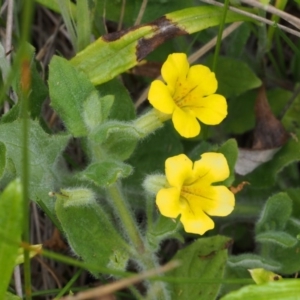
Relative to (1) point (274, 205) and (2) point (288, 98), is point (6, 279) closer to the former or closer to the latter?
(1) point (274, 205)

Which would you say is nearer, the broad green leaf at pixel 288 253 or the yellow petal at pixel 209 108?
the yellow petal at pixel 209 108

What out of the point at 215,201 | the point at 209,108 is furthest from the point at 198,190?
the point at 209,108

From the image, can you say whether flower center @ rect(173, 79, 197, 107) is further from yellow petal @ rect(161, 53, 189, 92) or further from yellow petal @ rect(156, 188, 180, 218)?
yellow petal @ rect(156, 188, 180, 218)

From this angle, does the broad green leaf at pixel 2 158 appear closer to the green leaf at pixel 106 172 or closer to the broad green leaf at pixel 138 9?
the green leaf at pixel 106 172

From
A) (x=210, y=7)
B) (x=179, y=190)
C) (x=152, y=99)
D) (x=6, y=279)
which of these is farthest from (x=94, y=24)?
(x=6, y=279)

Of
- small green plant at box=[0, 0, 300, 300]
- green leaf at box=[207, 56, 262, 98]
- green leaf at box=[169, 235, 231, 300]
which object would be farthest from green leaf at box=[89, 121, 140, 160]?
green leaf at box=[207, 56, 262, 98]

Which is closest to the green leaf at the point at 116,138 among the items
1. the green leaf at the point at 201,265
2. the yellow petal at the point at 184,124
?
the yellow petal at the point at 184,124
